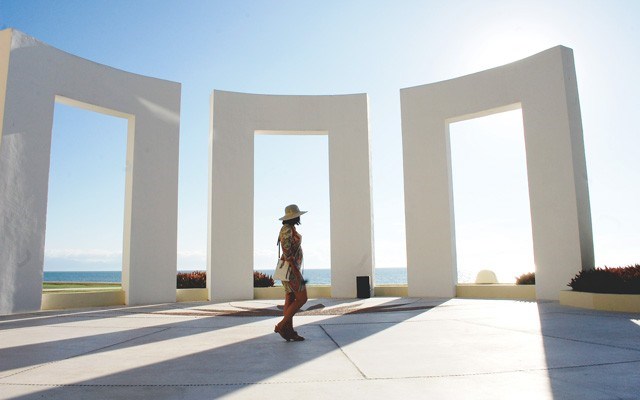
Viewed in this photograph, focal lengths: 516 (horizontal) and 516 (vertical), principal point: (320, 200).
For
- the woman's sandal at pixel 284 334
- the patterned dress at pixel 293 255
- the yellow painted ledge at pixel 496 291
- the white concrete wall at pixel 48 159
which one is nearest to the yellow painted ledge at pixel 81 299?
the white concrete wall at pixel 48 159

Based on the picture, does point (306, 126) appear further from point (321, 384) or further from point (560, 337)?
point (321, 384)

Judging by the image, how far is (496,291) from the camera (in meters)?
12.6

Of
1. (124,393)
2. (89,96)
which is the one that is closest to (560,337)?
(124,393)

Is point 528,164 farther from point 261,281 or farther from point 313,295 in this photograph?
point 261,281

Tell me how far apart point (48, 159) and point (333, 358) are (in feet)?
29.4

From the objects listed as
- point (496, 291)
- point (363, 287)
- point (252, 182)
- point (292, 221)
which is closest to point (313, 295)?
point (363, 287)

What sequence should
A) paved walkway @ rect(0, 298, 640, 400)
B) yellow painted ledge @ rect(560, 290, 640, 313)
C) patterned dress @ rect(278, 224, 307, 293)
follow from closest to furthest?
paved walkway @ rect(0, 298, 640, 400), patterned dress @ rect(278, 224, 307, 293), yellow painted ledge @ rect(560, 290, 640, 313)

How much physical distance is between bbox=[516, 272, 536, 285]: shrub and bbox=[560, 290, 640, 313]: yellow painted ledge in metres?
2.86

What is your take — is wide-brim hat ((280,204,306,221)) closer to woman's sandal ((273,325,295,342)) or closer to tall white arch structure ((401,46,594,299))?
woman's sandal ((273,325,295,342))

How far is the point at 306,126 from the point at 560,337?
10135 millimetres

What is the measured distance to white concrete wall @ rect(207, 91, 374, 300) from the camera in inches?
529

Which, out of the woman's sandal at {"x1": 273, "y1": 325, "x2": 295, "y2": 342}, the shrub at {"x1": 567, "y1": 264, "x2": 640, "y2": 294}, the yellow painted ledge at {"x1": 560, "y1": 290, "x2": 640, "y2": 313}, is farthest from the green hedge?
the woman's sandal at {"x1": 273, "y1": 325, "x2": 295, "y2": 342}

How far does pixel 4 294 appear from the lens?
984 cm

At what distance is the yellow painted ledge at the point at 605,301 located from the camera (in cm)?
848
